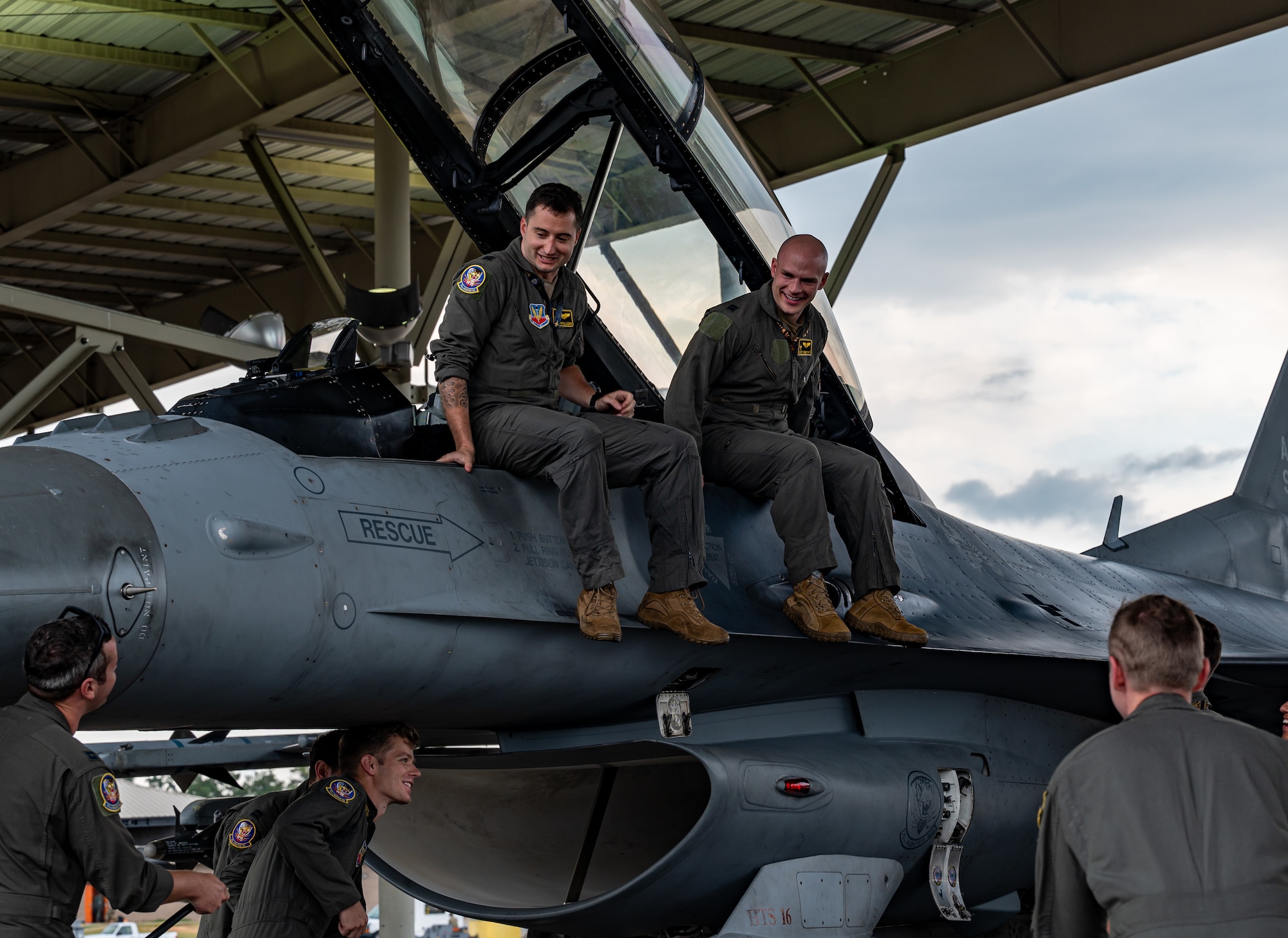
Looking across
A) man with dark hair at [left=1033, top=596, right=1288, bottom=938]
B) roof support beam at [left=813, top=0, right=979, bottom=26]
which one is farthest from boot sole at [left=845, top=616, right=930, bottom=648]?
roof support beam at [left=813, top=0, right=979, bottom=26]

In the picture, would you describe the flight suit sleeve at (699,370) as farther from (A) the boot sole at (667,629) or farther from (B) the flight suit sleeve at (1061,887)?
(B) the flight suit sleeve at (1061,887)

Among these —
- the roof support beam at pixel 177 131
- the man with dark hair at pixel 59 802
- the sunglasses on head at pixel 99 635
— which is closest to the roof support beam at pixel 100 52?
the roof support beam at pixel 177 131

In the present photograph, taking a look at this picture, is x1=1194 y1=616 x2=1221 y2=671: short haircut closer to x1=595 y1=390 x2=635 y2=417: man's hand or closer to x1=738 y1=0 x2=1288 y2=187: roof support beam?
x1=595 y1=390 x2=635 y2=417: man's hand

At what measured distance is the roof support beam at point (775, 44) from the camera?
41.4 feet

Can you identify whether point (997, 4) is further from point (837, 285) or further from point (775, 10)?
point (837, 285)

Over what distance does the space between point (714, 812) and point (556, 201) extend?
6.98ft

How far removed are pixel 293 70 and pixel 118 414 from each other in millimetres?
8921

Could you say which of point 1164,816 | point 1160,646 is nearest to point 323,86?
point 1160,646

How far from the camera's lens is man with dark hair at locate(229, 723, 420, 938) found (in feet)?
13.7

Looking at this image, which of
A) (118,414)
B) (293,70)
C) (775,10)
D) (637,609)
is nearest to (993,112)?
(775,10)

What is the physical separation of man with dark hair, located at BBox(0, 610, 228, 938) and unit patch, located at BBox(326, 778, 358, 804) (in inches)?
44.4

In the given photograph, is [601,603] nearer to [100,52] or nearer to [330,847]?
[330,847]

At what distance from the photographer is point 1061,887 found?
2.73m

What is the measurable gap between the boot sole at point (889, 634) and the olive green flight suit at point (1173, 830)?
7.14ft
